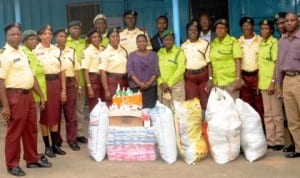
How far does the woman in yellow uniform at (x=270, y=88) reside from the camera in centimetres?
692

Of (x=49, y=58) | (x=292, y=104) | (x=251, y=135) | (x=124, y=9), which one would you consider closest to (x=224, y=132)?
(x=251, y=135)

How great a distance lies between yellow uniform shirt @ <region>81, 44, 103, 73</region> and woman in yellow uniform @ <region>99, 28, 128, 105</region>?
0.19 metres

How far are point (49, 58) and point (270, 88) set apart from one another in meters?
2.84

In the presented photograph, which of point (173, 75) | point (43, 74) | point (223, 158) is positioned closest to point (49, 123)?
point (43, 74)

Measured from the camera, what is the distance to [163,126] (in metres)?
6.61

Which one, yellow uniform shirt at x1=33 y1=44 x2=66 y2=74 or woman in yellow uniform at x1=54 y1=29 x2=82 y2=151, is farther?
woman in yellow uniform at x1=54 y1=29 x2=82 y2=151

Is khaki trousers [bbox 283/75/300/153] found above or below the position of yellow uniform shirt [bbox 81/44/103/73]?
below

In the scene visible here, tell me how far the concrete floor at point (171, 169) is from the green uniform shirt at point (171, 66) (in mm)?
1152

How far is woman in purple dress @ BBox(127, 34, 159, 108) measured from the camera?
725cm

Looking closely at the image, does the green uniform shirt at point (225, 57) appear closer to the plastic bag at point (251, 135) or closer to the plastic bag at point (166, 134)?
the plastic bag at point (251, 135)

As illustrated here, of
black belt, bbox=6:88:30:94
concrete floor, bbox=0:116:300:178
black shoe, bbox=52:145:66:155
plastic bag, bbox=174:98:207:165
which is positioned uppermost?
black belt, bbox=6:88:30:94

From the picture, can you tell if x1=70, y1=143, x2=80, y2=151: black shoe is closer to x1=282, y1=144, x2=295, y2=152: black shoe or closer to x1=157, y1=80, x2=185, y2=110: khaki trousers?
x1=157, y1=80, x2=185, y2=110: khaki trousers

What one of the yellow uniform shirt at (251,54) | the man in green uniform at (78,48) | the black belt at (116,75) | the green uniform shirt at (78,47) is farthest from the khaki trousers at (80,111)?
the yellow uniform shirt at (251,54)

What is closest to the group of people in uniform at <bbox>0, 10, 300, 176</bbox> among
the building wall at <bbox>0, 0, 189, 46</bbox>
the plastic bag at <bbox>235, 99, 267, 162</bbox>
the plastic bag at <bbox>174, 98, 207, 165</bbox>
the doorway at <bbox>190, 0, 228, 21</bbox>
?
the plastic bag at <bbox>235, 99, 267, 162</bbox>
